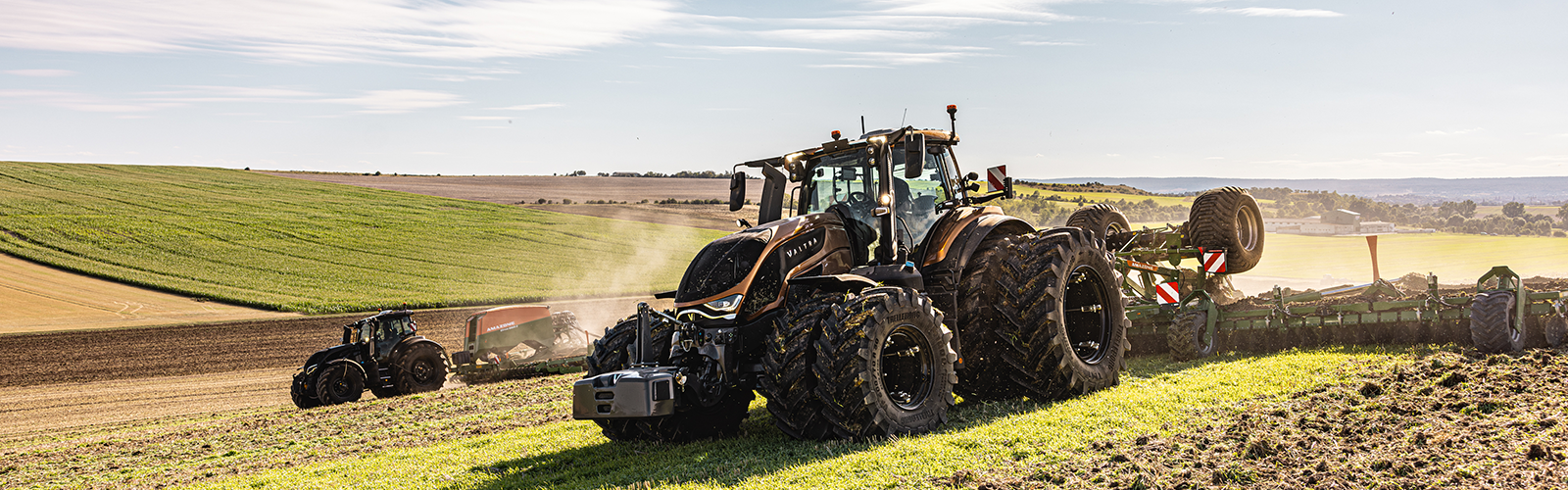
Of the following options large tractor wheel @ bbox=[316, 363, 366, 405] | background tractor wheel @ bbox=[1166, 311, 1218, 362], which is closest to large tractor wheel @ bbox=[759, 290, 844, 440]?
background tractor wheel @ bbox=[1166, 311, 1218, 362]

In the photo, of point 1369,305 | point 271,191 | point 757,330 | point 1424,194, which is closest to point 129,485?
point 757,330

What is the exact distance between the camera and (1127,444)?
6426mm

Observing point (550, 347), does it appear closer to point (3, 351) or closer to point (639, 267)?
point (3, 351)

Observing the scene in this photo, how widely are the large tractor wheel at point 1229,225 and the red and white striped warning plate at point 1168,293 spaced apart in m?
0.64

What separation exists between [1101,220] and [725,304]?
834 cm

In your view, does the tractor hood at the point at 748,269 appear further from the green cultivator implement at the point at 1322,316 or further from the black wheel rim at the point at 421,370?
the black wheel rim at the point at 421,370

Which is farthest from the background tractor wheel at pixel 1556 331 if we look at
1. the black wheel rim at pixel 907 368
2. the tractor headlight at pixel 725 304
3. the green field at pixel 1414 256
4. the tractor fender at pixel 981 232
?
the green field at pixel 1414 256

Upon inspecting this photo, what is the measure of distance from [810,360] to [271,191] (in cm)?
6653

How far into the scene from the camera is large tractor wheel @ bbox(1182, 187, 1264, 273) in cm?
1288

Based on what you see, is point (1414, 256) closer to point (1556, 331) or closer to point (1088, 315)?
point (1556, 331)

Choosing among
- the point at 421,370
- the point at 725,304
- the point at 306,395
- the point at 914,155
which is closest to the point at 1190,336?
the point at 914,155

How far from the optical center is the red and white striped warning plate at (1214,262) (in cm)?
1284

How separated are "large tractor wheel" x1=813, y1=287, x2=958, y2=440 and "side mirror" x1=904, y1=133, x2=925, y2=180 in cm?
102

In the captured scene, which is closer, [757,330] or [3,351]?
A: [757,330]
